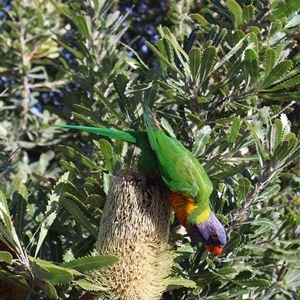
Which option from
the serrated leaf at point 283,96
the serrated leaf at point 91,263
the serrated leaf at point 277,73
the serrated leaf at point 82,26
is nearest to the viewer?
the serrated leaf at point 91,263

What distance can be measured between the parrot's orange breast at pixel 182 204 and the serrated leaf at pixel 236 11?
718 mm

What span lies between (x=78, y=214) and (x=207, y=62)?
0.65 m

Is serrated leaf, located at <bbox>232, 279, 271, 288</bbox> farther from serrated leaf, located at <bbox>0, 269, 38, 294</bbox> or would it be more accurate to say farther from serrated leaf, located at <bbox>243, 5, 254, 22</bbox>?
serrated leaf, located at <bbox>243, 5, 254, 22</bbox>

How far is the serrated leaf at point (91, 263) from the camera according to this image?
1173mm

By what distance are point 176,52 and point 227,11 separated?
0.41 m

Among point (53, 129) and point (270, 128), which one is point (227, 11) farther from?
point (53, 129)

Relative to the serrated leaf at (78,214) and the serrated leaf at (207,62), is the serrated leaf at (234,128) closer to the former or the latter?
the serrated leaf at (207,62)

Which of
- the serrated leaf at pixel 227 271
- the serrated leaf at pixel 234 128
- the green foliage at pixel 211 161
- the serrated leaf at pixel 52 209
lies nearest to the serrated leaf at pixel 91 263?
the green foliage at pixel 211 161

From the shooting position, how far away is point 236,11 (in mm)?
1690

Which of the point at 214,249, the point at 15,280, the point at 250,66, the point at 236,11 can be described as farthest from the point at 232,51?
the point at 15,280

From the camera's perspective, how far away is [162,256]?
4.47ft

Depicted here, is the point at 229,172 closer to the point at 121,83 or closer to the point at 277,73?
the point at 277,73

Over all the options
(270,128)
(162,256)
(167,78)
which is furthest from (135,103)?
(162,256)

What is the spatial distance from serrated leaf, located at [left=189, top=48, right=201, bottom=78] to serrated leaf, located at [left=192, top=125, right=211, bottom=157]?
19 centimetres
